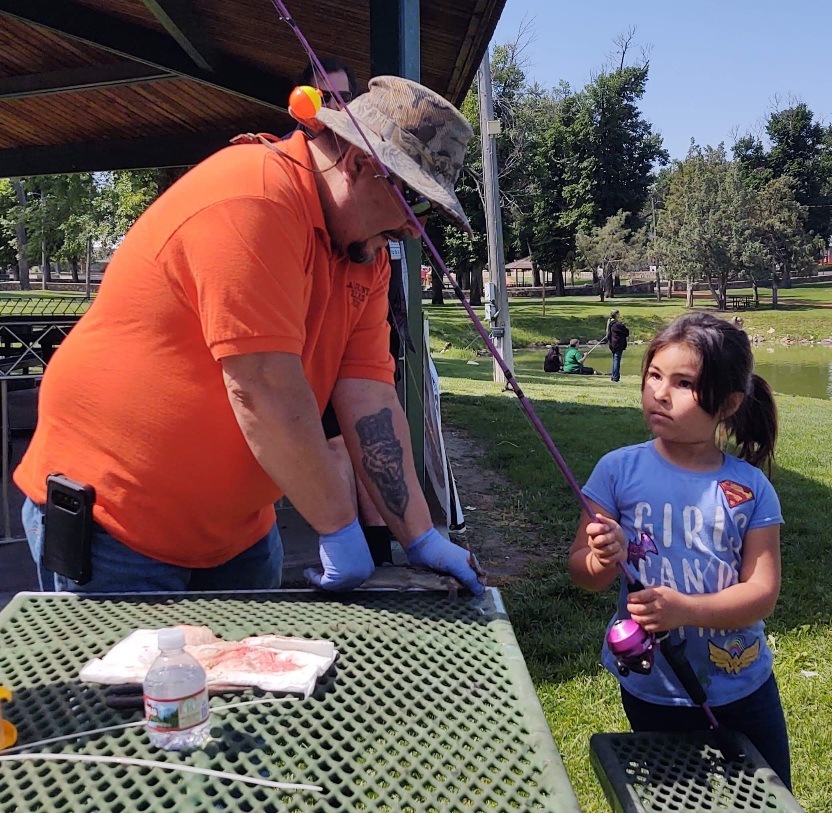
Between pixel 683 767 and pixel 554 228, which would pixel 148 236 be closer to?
pixel 683 767

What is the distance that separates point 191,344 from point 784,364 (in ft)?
95.8

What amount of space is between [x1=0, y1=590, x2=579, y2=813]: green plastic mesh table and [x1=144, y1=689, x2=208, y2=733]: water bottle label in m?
0.04

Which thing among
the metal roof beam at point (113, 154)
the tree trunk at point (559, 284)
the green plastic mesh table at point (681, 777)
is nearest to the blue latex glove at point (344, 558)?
the green plastic mesh table at point (681, 777)

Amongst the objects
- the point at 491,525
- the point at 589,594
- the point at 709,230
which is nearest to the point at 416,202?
the point at 589,594

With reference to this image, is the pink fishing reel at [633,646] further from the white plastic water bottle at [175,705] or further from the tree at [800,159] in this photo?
the tree at [800,159]

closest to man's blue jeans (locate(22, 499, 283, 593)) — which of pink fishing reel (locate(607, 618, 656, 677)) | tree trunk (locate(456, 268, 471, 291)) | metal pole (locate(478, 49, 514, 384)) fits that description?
pink fishing reel (locate(607, 618, 656, 677))

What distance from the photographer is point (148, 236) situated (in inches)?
64.7

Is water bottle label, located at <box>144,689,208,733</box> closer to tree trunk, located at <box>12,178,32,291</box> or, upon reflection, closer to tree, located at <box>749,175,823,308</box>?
tree trunk, located at <box>12,178,32,291</box>

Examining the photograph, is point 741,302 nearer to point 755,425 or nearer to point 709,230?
point 709,230

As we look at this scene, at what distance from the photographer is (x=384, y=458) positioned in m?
2.03

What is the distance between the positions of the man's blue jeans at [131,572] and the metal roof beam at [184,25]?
3.41 metres

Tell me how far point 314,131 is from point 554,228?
51.6m

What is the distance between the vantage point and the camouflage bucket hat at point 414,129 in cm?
170

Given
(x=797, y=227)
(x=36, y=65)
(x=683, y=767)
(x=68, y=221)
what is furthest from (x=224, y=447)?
(x=797, y=227)
